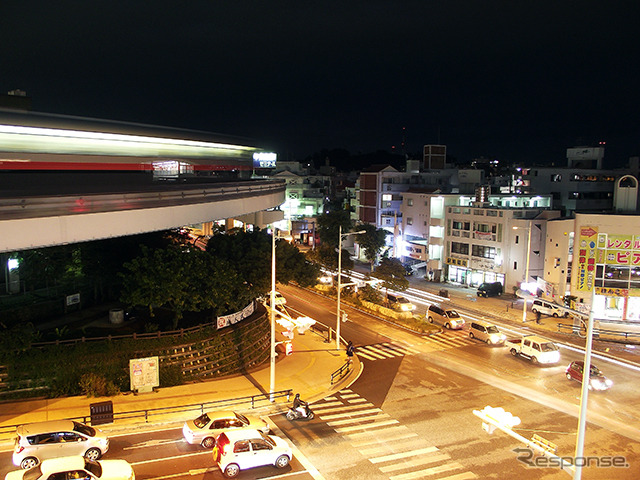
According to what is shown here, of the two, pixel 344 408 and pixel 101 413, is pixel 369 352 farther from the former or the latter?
pixel 101 413

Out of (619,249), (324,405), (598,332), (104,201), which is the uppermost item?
(104,201)

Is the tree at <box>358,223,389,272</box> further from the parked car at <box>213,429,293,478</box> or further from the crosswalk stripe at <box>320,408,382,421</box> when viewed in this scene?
the parked car at <box>213,429,293,478</box>

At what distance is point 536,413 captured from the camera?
74.3 ft

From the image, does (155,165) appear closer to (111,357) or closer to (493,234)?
(111,357)

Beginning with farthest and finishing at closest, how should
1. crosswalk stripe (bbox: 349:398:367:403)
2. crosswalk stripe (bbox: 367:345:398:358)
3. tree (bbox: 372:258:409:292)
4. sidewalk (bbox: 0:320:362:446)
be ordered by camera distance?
1. tree (bbox: 372:258:409:292)
2. crosswalk stripe (bbox: 367:345:398:358)
3. crosswalk stripe (bbox: 349:398:367:403)
4. sidewalk (bbox: 0:320:362:446)

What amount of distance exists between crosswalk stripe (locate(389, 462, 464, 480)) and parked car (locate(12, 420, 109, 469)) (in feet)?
32.9

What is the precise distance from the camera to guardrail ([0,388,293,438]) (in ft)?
63.7

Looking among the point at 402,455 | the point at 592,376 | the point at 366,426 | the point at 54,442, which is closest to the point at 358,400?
the point at 366,426

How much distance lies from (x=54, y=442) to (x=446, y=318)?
2783 cm

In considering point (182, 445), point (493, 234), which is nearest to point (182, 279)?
point (182, 445)

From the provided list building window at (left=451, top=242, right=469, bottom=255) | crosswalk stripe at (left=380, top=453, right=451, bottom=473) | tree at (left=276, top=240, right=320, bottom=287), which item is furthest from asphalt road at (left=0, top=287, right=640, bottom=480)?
building window at (left=451, top=242, right=469, bottom=255)

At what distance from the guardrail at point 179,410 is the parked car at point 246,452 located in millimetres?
3646

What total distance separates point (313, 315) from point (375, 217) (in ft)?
103

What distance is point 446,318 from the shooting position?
37.8 meters
